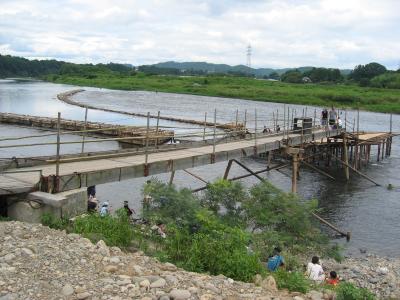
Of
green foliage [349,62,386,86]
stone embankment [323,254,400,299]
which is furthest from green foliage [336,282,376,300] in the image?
green foliage [349,62,386,86]

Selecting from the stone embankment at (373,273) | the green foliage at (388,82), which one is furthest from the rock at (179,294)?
the green foliage at (388,82)

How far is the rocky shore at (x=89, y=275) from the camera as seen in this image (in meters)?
7.37

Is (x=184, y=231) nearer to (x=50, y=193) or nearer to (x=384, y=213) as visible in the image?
(x=50, y=193)

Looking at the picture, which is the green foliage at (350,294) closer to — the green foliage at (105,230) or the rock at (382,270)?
the green foliage at (105,230)

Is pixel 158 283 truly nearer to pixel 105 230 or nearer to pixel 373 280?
Result: pixel 105 230

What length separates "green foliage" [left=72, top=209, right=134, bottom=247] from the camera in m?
9.89

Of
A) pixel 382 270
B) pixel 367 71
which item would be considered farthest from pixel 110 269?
pixel 367 71

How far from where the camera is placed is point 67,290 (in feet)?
24.0

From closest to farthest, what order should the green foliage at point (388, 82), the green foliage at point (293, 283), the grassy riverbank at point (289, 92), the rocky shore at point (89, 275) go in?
1. the rocky shore at point (89, 275)
2. the green foliage at point (293, 283)
3. the grassy riverbank at point (289, 92)
4. the green foliage at point (388, 82)

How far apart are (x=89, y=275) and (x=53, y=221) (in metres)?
3.04

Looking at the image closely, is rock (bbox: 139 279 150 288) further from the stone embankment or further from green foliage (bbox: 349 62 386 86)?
green foliage (bbox: 349 62 386 86)

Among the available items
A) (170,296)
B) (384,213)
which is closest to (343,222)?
(384,213)

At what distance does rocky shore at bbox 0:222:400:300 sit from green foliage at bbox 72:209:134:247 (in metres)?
0.52

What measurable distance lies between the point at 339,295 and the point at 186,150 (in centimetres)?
1055
